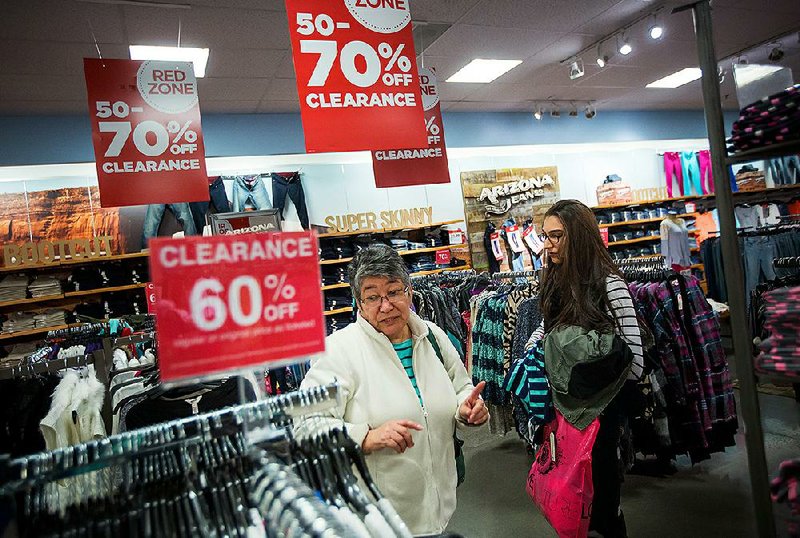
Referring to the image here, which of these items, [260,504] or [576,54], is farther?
[576,54]

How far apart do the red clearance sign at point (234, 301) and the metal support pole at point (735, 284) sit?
52.1 inches

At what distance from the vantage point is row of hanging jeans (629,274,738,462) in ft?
10.4

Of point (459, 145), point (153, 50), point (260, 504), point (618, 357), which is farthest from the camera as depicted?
point (459, 145)

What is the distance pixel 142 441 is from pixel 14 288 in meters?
6.00

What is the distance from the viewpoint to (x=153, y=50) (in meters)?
5.00

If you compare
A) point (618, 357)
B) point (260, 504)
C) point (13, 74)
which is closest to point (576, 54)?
point (618, 357)

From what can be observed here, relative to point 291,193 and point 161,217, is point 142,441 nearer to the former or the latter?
point 161,217

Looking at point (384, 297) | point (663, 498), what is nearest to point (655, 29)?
point (663, 498)

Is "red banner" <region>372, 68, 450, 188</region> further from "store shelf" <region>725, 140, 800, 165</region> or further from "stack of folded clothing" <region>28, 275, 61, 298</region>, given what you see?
"stack of folded clothing" <region>28, 275, 61, 298</region>

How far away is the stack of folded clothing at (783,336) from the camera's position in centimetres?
146

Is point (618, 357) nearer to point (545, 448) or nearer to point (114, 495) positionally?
point (545, 448)

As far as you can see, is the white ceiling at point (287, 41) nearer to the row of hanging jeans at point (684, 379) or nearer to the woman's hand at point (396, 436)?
the row of hanging jeans at point (684, 379)

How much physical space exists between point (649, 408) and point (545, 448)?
0.97 m

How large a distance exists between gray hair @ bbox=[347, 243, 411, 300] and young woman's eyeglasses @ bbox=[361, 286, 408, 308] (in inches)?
2.0
